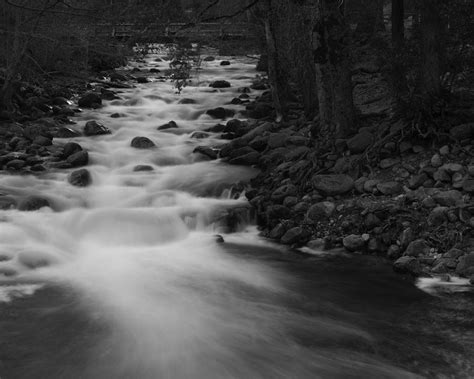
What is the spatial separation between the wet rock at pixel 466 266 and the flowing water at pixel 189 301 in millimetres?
469

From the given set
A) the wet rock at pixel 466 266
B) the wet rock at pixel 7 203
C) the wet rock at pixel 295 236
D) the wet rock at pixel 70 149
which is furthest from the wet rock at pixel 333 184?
the wet rock at pixel 70 149

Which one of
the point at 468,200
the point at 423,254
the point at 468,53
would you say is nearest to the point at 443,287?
the point at 423,254

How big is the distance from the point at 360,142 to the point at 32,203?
6.28m

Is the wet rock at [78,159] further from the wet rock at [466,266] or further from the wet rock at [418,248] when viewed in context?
the wet rock at [466,266]

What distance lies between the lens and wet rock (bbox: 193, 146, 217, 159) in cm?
1420

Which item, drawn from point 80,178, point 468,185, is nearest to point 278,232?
point 468,185

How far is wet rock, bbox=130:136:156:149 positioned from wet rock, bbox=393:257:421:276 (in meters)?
9.17

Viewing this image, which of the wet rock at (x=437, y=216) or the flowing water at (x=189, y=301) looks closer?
the flowing water at (x=189, y=301)

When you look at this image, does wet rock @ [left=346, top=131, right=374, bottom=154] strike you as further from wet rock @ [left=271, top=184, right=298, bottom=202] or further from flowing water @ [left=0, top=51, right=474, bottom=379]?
flowing water @ [left=0, top=51, right=474, bottom=379]

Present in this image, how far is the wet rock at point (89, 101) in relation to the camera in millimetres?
19672

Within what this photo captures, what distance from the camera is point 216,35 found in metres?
14.8

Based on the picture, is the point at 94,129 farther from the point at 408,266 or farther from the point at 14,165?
the point at 408,266

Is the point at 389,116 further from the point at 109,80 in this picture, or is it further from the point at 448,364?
the point at 109,80

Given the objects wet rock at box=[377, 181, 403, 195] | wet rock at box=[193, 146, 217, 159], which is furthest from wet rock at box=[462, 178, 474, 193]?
wet rock at box=[193, 146, 217, 159]
